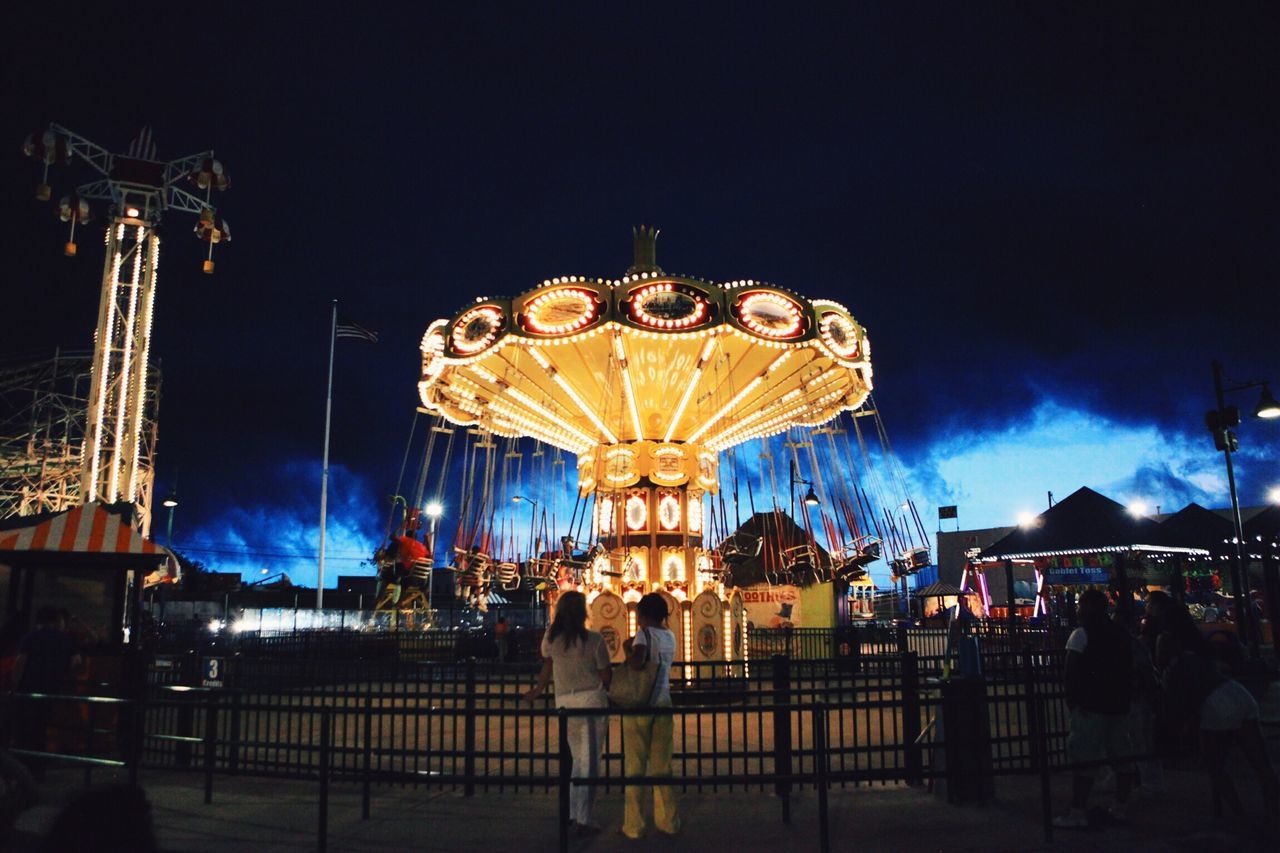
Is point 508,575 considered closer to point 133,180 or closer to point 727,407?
point 727,407

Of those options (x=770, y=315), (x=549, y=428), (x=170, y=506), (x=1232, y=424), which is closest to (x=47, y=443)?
(x=170, y=506)

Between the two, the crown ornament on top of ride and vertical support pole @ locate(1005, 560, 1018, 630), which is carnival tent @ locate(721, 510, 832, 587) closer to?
vertical support pole @ locate(1005, 560, 1018, 630)

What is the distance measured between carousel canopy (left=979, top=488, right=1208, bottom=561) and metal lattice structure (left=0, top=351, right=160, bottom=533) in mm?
42337

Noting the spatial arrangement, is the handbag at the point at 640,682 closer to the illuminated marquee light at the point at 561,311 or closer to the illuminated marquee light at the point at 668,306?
the illuminated marquee light at the point at 668,306

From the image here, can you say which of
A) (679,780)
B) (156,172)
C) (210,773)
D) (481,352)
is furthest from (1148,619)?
(156,172)

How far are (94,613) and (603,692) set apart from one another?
7268mm

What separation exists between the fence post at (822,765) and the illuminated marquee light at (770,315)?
36.8ft

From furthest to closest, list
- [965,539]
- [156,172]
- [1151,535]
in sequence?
[965,539]
[156,172]
[1151,535]

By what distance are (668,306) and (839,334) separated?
156 inches

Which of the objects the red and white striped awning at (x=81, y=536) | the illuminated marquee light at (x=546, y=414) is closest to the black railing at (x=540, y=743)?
the red and white striped awning at (x=81, y=536)

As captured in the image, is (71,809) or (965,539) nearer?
(71,809)

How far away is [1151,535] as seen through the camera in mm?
21531

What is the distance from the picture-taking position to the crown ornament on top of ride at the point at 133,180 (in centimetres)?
2320

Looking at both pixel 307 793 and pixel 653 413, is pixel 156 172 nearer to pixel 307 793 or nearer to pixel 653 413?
pixel 653 413
